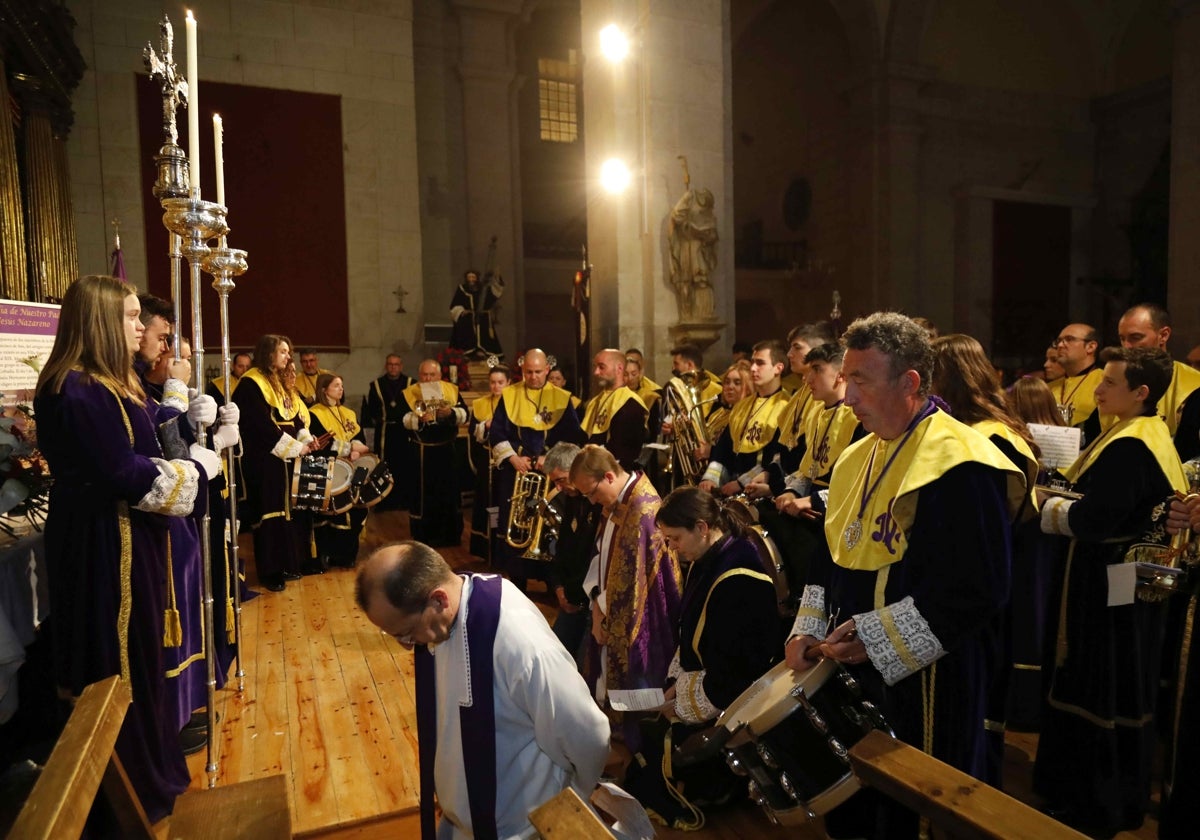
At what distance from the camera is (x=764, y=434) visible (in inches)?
219

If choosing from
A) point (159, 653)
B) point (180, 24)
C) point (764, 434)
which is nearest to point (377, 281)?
point (180, 24)

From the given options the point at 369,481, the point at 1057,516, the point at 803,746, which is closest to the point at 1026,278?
the point at 369,481

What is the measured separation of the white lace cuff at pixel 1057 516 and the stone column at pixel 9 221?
8.97 metres

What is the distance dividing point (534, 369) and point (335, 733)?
12.6ft

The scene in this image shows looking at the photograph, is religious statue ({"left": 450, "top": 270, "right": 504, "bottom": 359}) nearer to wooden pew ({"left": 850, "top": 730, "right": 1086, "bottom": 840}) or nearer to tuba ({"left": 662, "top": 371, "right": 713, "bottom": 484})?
tuba ({"left": 662, "top": 371, "right": 713, "bottom": 484})

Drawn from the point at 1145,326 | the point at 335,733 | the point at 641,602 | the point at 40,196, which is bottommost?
the point at 335,733

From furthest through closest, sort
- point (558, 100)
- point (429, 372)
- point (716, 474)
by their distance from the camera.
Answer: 1. point (558, 100)
2. point (429, 372)
3. point (716, 474)

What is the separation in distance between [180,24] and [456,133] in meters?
5.42

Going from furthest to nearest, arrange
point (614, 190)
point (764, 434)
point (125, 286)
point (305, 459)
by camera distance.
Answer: point (614, 190), point (305, 459), point (764, 434), point (125, 286)

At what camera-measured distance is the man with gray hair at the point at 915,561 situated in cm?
218

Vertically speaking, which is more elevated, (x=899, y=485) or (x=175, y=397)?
(x=175, y=397)

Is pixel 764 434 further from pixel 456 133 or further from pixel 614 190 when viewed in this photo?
pixel 456 133

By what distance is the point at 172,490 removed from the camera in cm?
327

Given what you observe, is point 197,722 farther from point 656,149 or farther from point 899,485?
point 656,149
